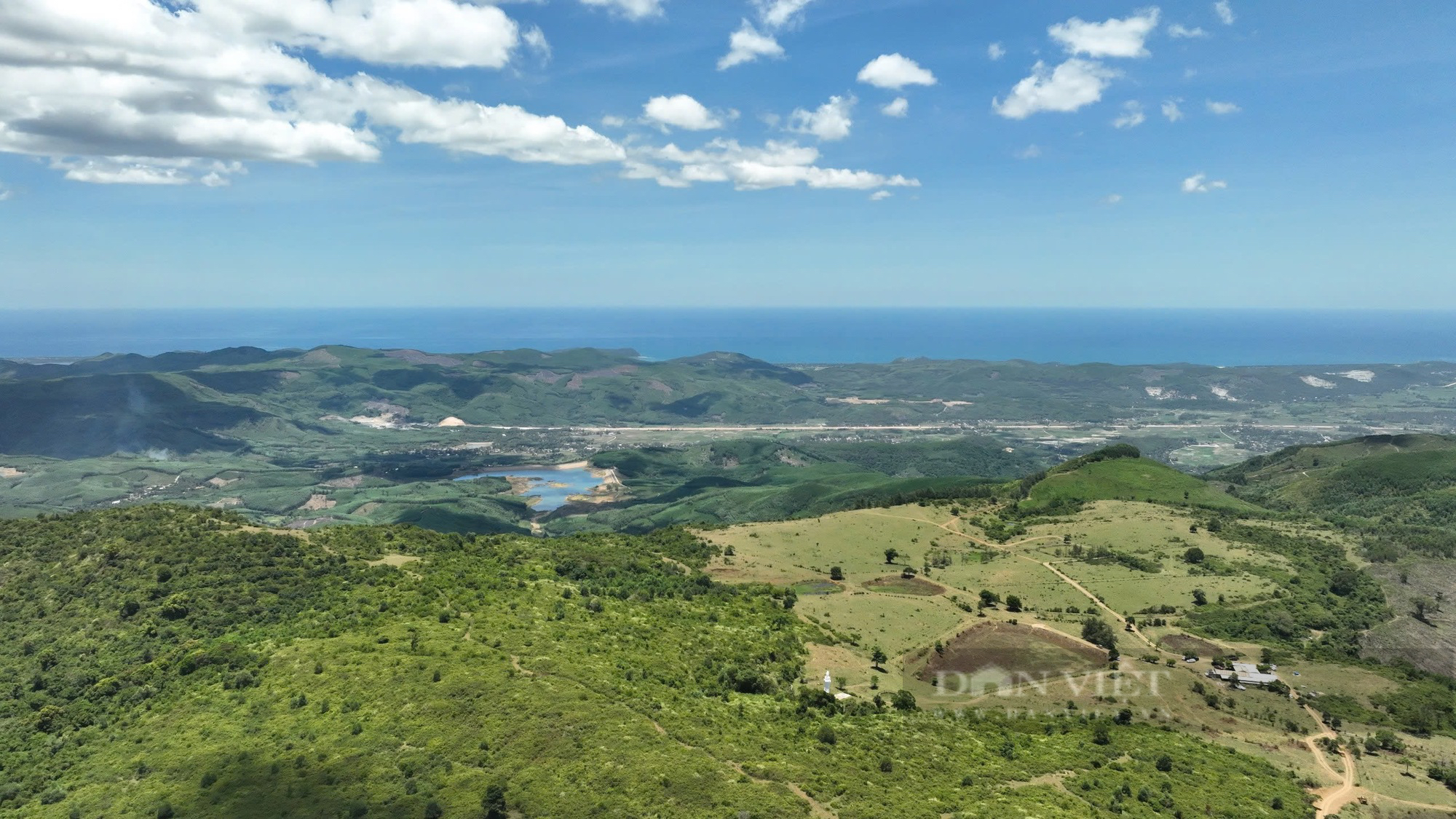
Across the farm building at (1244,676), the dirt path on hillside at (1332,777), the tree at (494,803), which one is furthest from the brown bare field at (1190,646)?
the tree at (494,803)

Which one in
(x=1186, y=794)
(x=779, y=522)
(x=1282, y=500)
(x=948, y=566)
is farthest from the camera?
(x=1282, y=500)

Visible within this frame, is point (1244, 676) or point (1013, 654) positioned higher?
point (1013, 654)

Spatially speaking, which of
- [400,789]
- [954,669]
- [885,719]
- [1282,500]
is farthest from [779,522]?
[1282,500]

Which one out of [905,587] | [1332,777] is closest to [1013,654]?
[905,587]

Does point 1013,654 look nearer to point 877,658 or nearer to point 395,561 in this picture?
point 877,658

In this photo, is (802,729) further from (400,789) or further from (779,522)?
(779,522)

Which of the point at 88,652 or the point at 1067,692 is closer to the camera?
the point at 88,652
